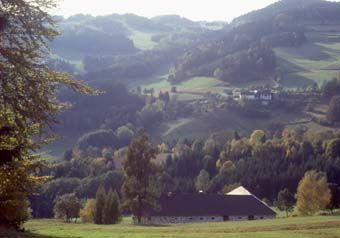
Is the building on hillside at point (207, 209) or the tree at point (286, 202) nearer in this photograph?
the building on hillside at point (207, 209)

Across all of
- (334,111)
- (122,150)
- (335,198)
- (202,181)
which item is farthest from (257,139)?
(335,198)

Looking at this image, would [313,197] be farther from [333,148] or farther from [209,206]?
[333,148]

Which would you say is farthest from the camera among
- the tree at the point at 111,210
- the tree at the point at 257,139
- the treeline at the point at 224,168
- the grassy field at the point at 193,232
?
the tree at the point at 257,139

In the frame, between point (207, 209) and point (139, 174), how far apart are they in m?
22.0

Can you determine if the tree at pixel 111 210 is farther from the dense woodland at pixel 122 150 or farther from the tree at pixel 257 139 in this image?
the tree at pixel 257 139

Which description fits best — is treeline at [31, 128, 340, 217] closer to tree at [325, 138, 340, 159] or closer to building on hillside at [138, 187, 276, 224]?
tree at [325, 138, 340, 159]

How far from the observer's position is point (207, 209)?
8550 cm

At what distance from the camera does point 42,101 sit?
60.2 ft

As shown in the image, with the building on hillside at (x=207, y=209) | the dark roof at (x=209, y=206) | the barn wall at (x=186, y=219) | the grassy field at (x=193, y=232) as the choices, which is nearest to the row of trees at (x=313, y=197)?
the building on hillside at (x=207, y=209)

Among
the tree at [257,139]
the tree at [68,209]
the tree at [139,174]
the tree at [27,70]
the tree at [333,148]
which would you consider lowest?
the tree at [257,139]

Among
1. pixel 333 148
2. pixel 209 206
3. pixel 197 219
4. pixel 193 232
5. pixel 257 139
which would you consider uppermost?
pixel 193 232

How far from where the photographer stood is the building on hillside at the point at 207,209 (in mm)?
83875

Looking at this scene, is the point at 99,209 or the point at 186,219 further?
the point at 186,219

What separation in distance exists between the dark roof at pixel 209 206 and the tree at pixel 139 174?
1799 cm
